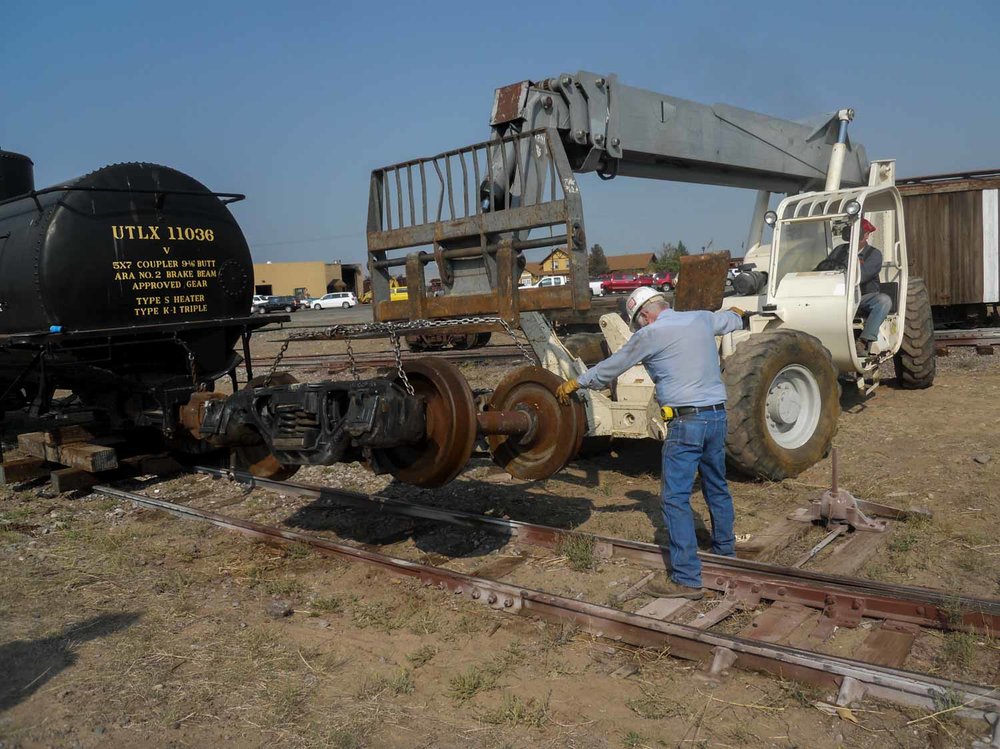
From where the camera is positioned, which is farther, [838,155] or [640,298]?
[838,155]

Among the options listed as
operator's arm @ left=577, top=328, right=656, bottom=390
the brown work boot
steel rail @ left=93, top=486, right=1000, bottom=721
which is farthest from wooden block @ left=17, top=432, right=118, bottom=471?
the brown work boot

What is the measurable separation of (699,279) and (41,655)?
5.90 metres

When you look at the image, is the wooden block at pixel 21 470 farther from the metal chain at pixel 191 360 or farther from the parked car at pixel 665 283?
the parked car at pixel 665 283

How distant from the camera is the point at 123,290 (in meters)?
7.55

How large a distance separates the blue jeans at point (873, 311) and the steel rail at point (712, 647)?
559cm

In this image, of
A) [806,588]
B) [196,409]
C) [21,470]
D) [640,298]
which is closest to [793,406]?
[640,298]

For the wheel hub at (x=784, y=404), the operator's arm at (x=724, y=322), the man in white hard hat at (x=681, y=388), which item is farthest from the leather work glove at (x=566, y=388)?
the wheel hub at (x=784, y=404)

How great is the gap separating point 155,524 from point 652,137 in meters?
5.47

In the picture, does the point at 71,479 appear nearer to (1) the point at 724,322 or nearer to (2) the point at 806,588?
(1) the point at 724,322

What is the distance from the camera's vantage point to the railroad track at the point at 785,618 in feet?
11.3

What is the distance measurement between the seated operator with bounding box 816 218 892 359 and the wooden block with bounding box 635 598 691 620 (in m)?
4.96

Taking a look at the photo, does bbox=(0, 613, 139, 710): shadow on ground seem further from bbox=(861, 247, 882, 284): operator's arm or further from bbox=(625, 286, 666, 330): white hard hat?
bbox=(861, 247, 882, 284): operator's arm

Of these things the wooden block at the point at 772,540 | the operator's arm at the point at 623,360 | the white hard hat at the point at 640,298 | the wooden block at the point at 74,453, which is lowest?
the wooden block at the point at 772,540

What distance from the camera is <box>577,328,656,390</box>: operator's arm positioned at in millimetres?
5031
